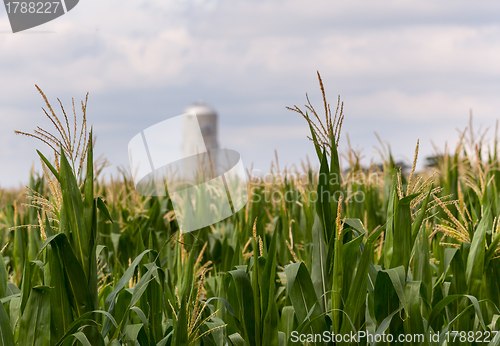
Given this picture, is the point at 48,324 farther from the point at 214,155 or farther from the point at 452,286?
the point at 214,155

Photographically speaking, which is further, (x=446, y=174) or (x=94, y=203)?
(x=446, y=174)

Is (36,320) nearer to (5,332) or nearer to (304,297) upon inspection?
(5,332)

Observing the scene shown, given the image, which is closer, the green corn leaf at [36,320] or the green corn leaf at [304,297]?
the green corn leaf at [36,320]

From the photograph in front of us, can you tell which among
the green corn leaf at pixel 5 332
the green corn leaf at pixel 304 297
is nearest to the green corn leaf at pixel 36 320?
the green corn leaf at pixel 5 332

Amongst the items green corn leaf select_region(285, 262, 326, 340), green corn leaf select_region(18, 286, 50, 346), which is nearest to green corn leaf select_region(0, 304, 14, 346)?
green corn leaf select_region(18, 286, 50, 346)

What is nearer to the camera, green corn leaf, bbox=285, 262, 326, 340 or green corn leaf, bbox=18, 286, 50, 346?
green corn leaf, bbox=18, 286, 50, 346

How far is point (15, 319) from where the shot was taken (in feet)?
4.87

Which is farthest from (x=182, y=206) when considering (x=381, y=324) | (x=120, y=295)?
(x=381, y=324)

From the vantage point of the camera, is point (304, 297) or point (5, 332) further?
point (304, 297)

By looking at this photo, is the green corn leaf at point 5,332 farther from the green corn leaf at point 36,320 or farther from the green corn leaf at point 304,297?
the green corn leaf at point 304,297

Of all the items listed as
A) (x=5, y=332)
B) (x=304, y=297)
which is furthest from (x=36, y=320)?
(x=304, y=297)

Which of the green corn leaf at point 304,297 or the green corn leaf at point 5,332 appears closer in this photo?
the green corn leaf at point 5,332

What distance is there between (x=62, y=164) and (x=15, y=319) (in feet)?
2.13

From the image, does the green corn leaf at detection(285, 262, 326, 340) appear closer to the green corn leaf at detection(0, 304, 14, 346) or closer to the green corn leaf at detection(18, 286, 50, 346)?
the green corn leaf at detection(18, 286, 50, 346)
